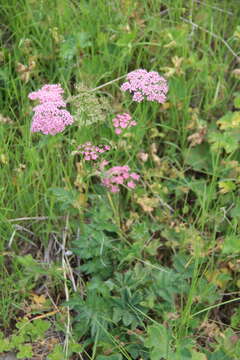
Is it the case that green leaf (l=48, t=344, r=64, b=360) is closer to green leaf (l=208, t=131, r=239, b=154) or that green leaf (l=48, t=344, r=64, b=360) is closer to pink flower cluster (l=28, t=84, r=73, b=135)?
pink flower cluster (l=28, t=84, r=73, b=135)

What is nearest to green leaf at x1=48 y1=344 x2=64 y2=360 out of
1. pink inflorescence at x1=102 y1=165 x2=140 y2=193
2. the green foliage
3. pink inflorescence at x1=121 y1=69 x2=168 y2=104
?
the green foliage

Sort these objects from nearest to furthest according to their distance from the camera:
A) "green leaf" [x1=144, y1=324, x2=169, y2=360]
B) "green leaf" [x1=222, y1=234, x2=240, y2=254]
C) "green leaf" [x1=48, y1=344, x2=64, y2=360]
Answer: "green leaf" [x1=144, y1=324, x2=169, y2=360], "green leaf" [x1=48, y1=344, x2=64, y2=360], "green leaf" [x1=222, y1=234, x2=240, y2=254]

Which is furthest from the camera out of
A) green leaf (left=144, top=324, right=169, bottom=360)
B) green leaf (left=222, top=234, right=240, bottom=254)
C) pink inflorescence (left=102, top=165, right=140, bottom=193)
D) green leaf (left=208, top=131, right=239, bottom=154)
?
green leaf (left=208, top=131, right=239, bottom=154)

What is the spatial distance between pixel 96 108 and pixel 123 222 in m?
0.62

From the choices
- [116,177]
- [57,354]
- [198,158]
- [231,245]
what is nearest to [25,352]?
[57,354]

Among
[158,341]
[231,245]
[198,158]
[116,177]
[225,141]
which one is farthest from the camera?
[198,158]

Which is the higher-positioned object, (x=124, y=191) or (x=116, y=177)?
(x=116, y=177)

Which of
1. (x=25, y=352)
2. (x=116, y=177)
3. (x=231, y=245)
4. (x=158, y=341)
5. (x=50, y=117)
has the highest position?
(x=50, y=117)

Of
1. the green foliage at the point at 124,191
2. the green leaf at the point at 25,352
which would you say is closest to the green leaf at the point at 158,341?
the green foliage at the point at 124,191

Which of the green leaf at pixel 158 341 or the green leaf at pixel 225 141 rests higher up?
the green leaf at pixel 225 141

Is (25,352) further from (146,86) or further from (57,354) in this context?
(146,86)

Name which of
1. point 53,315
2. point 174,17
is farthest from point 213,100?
point 53,315

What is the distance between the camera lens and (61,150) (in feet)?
7.23

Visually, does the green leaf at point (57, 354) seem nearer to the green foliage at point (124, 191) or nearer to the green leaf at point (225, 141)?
the green foliage at point (124, 191)
